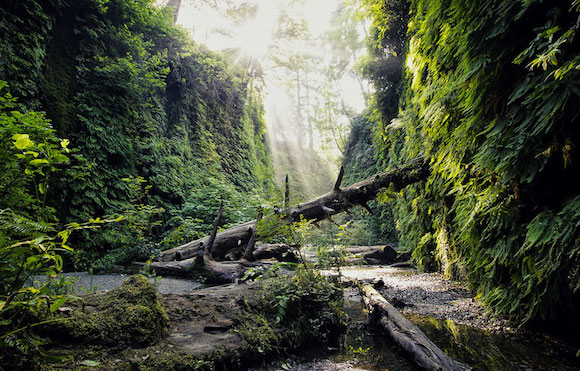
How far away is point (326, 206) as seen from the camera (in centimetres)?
611

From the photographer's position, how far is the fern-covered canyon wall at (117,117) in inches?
204

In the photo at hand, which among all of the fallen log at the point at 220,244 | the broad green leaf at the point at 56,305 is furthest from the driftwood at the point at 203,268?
the broad green leaf at the point at 56,305

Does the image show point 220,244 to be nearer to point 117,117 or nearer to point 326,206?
point 326,206

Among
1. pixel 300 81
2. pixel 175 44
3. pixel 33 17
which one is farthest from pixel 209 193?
pixel 300 81

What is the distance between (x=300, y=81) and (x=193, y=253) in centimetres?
3088

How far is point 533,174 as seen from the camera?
2.33 m

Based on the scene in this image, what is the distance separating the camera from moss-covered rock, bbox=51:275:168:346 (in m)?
1.74

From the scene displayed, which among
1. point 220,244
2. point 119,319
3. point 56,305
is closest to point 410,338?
point 119,319

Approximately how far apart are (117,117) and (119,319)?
6.61 meters

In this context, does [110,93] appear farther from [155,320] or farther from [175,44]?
[155,320]

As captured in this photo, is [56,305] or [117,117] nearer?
[56,305]

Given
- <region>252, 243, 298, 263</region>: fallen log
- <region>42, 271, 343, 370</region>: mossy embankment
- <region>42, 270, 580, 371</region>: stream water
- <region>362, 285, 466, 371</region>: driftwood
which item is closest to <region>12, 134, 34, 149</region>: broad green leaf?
<region>42, 271, 343, 370</region>: mossy embankment

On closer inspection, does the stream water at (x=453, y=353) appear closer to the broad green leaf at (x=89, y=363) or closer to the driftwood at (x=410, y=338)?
the driftwood at (x=410, y=338)

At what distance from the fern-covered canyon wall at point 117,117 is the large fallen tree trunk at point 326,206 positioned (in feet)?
2.56
